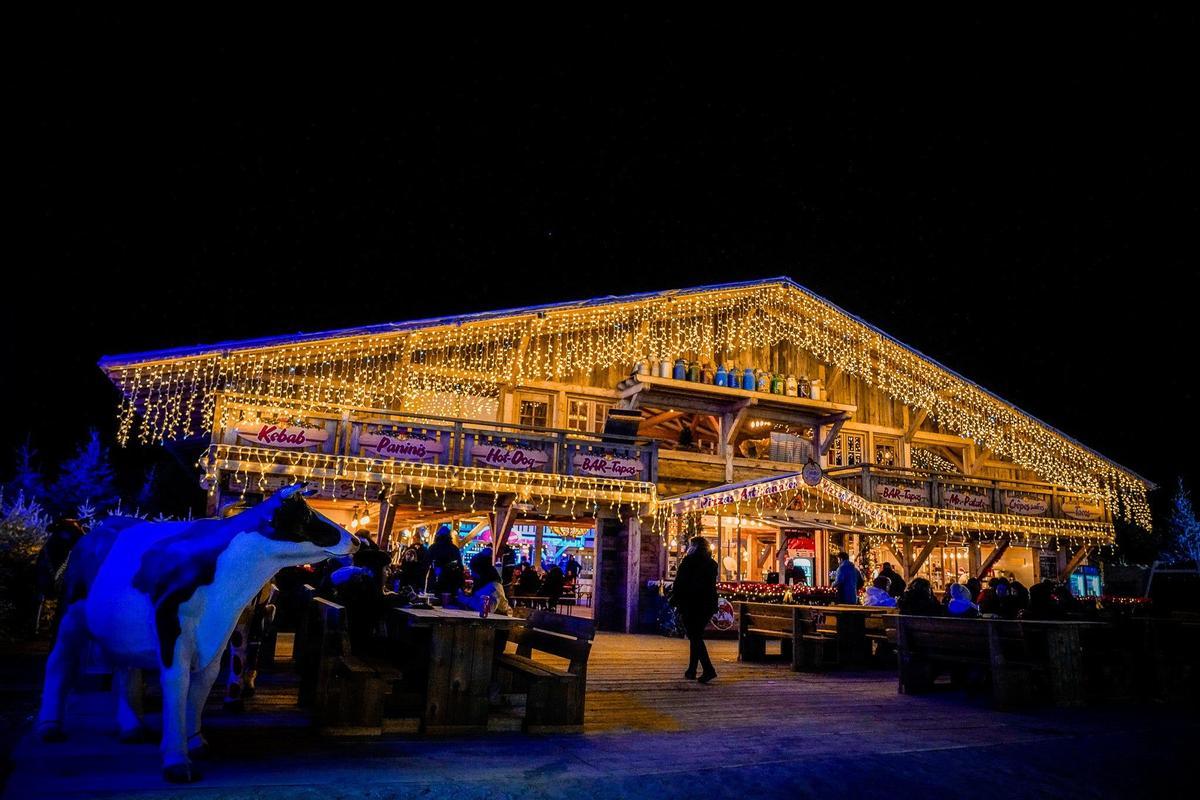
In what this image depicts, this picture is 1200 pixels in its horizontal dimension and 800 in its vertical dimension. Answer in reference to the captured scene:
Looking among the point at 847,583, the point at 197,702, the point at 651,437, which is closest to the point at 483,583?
the point at 197,702

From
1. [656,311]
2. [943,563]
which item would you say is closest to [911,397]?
[943,563]

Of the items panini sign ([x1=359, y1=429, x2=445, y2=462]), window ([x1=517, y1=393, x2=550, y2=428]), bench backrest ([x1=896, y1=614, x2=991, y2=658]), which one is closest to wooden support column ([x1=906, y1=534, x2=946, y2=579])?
window ([x1=517, y1=393, x2=550, y2=428])

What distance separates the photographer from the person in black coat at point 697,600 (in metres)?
8.50

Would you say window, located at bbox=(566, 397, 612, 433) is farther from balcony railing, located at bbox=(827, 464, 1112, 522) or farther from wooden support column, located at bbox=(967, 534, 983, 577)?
wooden support column, located at bbox=(967, 534, 983, 577)

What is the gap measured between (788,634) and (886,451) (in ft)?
40.2

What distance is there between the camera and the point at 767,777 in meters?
4.57

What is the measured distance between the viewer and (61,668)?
457cm

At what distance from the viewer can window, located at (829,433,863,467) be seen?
67.4ft

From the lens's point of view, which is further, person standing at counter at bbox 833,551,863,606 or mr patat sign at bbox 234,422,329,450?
mr patat sign at bbox 234,422,329,450

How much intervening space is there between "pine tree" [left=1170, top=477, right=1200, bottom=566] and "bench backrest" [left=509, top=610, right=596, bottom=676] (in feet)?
94.5

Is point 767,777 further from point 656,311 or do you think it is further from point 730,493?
point 656,311

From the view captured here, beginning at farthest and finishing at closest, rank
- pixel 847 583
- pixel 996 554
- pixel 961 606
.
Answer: pixel 996 554
pixel 847 583
pixel 961 606

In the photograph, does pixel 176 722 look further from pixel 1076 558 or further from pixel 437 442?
pixel 1076 558

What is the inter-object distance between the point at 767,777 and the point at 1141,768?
286cm
